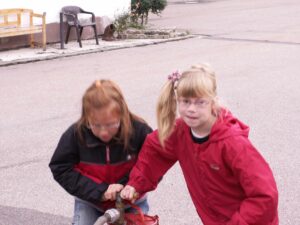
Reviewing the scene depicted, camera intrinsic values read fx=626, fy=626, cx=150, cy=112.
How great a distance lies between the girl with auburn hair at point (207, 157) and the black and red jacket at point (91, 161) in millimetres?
89

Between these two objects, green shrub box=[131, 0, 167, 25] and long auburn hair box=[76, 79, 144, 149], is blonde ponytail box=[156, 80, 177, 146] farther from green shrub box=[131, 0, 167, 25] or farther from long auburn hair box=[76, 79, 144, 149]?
green shrub box=[131, 0, 167, 25]

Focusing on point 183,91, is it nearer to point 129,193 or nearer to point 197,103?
point 197,103

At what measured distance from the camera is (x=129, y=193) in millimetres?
2727

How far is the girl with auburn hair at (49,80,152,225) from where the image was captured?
9.08 ft

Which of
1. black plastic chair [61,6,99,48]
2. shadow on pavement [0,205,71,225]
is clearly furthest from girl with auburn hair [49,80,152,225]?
black plastic chair [61,6,99,48]

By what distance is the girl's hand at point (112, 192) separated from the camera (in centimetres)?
278

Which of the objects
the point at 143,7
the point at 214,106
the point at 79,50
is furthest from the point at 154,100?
the point at 143,7

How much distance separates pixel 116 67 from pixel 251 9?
11.5 meters

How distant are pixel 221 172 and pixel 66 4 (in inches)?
469

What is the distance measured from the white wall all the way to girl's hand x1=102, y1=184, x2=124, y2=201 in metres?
10.9

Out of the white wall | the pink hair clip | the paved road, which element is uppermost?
the pink hair clip

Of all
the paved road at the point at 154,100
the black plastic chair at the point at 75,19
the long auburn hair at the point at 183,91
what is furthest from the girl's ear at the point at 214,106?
the black plastic chair at the point at 75,19

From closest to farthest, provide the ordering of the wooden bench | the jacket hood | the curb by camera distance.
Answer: the jacket hood < the curb < the wooden bench

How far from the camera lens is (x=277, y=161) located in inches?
219
